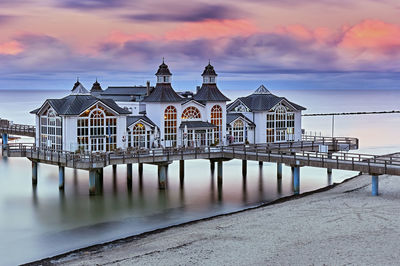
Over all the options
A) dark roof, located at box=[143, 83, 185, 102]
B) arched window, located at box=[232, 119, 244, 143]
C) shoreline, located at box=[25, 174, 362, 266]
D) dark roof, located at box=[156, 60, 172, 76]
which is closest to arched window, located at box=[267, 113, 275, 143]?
arched window, located at box=[232, 119, 244, 143]

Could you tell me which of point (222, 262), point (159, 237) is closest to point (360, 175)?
point (159, 237)

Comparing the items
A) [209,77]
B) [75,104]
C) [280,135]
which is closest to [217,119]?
[209,77]

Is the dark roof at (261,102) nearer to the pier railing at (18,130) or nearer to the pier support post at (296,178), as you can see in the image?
the pier support post at (296,178)

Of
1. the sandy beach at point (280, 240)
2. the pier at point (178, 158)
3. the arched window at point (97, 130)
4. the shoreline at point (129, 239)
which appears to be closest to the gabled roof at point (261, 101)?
the pier at point (178, 158)

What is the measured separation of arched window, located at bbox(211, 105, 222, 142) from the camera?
49.0m

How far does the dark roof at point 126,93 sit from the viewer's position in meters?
52.2

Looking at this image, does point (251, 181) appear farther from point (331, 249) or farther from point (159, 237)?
point (331, 249)

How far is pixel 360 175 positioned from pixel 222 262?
28160mm

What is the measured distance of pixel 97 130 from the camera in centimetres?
4231

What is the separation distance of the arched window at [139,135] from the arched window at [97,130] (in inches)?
70.3

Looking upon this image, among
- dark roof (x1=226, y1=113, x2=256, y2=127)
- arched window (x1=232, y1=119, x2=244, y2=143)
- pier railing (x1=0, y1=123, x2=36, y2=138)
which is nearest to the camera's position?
dark roof (x1=226, y1=113, x2=256, y2=127)

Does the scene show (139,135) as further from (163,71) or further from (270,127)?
(270,127)

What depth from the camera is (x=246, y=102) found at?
52438 millimetres

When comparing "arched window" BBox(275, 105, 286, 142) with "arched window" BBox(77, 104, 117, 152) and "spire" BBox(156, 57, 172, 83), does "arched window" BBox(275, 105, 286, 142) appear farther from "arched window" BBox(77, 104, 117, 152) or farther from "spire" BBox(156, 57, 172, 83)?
"arched window" BBox(77, 104, 117, 152)
